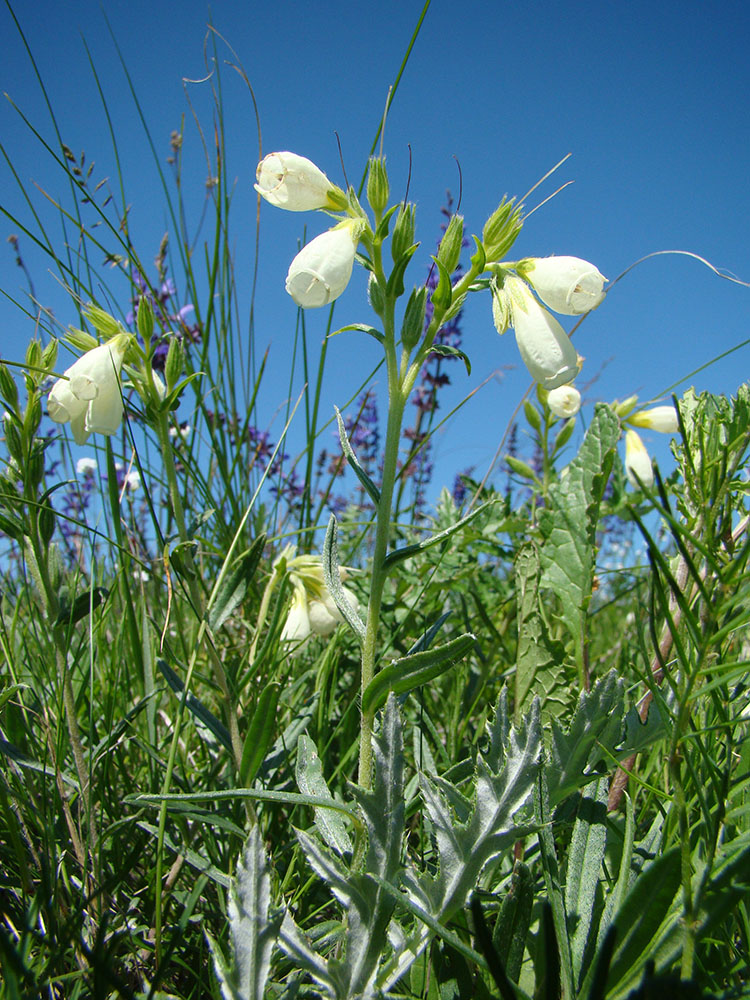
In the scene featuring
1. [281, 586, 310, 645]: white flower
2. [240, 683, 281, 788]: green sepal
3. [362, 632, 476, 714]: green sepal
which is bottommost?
[240, 683, 281, 788]: green sepal

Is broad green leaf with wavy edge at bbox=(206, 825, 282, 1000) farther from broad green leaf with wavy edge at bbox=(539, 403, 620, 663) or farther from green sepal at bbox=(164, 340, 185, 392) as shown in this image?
green sepal at bbox=(164, 340, 185, 392)

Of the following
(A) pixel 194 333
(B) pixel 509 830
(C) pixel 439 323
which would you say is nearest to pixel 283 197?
(C) pixel 439 323

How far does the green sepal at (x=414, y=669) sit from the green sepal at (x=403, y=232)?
73 cm

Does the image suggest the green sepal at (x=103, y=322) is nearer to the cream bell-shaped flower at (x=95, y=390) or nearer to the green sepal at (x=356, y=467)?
the cream bell-shaped flower at (x=95, y=390)

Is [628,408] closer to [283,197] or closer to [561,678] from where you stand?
[561,678]

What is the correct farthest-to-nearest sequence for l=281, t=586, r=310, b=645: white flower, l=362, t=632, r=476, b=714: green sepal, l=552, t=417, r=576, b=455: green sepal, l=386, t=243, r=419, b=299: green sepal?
l=552, t=417, r=576, b=455: green sepal < l=281, t=586, r=310, b=645: white flower < l=386, t=243, r=419, b=299: green sepal < l=362, t=632, r=476, b=714: green sepal

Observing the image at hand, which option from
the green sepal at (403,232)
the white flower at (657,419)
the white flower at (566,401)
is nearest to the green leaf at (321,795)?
the green sepal at (403,232)

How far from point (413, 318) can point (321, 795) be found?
A: 924 millimetres

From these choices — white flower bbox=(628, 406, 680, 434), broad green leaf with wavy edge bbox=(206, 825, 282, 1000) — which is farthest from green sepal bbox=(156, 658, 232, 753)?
white flower bbox=(628, 406, 680, 434)

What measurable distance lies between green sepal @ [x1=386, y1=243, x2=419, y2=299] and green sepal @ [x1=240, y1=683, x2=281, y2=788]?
0.77m

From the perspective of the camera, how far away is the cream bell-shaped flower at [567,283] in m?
1.30

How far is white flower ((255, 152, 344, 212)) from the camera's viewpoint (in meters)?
1.31

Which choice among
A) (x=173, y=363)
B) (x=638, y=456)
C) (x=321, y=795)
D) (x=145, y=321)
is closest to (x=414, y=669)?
(x=321, y=795)

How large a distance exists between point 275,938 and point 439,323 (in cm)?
106
